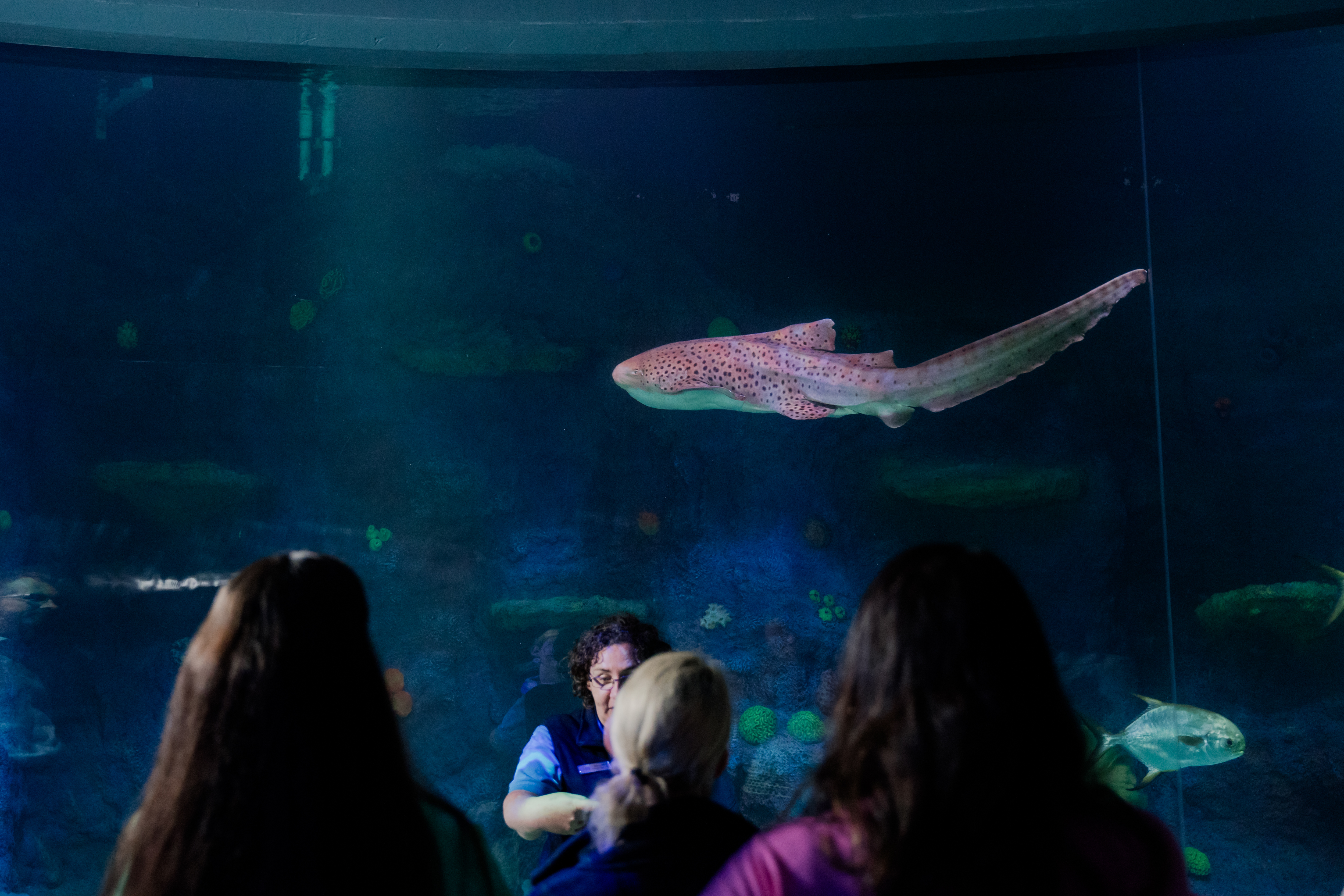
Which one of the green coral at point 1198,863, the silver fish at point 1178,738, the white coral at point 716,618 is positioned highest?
the white coral at point 716,618

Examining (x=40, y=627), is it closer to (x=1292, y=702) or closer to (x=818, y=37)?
(x=818, y=37)

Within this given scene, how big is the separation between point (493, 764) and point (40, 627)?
4184 millimetres

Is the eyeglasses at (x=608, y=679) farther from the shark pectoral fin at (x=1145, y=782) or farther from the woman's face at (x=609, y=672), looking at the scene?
the shark pectoral fin at (x=1145, y=782)

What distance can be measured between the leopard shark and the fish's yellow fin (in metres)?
3.16

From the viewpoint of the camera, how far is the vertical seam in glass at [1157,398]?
24.4 ft

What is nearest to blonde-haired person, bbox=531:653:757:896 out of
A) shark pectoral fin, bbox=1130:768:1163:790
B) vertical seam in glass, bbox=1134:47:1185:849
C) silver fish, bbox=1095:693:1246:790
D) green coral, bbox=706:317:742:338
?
silver fish, bbox=1095:693:1246:790

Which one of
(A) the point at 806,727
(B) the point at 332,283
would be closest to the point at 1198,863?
(A) the point at 806,727

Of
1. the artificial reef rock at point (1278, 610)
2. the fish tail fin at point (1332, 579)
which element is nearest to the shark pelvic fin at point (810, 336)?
the fish tail fin at point (1332, 579)

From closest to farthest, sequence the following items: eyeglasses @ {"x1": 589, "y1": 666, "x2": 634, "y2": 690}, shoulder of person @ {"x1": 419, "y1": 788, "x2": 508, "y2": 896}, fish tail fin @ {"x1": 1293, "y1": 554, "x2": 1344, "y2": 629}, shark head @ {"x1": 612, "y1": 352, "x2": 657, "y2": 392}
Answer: shoulder of person @ {"x1": 419, "y1": 788, "x2": 508, "y2": 896} → eyeglasses @ {"x1": 589, "y1": 666, "x2": 634, "y2": 690} → shark head @ {"x1": 612, "y1": 352, "x2": 657, "y2": 392} → fish tail fin @ {"x1": 1293, "y1": 554, "x2": 1344, "y2": 629}

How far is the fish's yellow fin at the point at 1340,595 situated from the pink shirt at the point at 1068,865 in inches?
222

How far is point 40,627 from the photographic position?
7.71 meters

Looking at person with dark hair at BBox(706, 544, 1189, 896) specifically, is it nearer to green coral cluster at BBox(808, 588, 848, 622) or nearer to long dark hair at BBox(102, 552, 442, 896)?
long dark hair at BBox(102, 552, 442, 896)

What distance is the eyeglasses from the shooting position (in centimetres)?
306

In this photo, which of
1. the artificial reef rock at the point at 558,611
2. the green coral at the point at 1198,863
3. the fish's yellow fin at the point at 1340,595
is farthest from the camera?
the artificial reef rock at the point at 558,611
